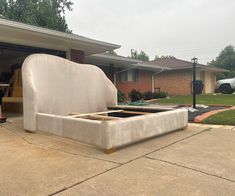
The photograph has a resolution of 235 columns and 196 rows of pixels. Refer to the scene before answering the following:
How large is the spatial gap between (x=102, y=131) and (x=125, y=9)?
16.0 meters

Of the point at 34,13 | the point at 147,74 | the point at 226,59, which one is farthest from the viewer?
the point at 226,59

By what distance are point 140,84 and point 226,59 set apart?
3057 centimetres

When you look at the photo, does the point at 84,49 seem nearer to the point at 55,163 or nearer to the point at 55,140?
the point at 55,140

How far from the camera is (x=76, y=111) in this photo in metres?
7.98

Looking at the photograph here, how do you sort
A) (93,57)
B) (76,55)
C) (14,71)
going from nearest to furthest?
(76,55), (14,71), (93,57)

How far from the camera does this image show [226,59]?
4316 centimetres

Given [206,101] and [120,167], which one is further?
[206,101]

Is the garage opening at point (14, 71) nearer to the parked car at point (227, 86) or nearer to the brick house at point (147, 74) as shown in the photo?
the brick house at point (147, 74)

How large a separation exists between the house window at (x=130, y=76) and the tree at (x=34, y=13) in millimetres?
11779

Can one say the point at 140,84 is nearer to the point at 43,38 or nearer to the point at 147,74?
the point at 147,74

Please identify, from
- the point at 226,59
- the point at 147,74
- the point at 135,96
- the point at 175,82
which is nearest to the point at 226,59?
the point at 226,59

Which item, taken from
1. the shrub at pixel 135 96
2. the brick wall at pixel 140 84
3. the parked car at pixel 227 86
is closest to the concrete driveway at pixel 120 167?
the shrub at pixel 135 96

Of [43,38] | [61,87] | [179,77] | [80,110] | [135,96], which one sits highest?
[43,38]

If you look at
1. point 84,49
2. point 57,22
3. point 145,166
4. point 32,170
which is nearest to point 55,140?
point 32,170
